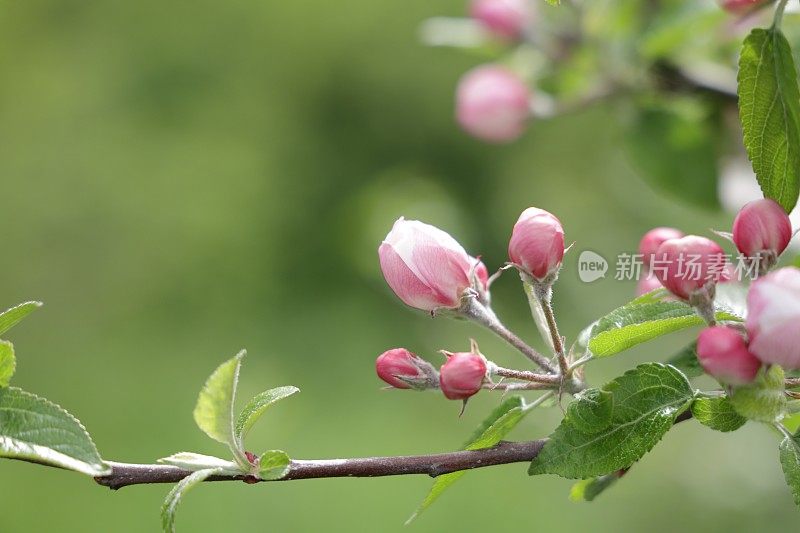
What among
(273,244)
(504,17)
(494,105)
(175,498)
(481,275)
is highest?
(504,17)

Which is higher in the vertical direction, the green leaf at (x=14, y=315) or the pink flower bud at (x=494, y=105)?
the pink flower bud at (x=494, y=105)

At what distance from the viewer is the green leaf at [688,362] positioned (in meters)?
0.56

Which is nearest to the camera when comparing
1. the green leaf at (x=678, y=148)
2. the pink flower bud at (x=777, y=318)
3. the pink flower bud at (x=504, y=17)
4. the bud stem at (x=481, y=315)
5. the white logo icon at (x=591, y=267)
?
the pink flower bud at (x=777, y=318)

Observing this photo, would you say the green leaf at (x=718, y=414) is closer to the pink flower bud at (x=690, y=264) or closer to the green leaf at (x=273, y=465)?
the pink flower bud at (x=690, y=264)

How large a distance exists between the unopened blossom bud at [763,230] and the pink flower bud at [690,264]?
2 cm

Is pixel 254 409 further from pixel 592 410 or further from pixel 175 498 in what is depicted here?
pixel 592 410

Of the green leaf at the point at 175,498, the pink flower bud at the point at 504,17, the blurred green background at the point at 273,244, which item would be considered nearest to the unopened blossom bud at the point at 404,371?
the green leaf at the point at 175,498

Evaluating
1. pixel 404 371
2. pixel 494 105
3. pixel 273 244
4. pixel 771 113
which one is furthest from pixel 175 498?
pixel 273 244

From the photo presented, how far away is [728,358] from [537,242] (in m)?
0.12

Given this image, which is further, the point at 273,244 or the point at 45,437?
the point at 273,244

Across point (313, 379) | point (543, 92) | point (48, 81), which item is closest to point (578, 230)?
point (313, 379)

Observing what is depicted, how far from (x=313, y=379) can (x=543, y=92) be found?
73.9 inches

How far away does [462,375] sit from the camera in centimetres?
50

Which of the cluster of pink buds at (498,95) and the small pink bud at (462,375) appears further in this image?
the cluster of pink buds at (498,95)
